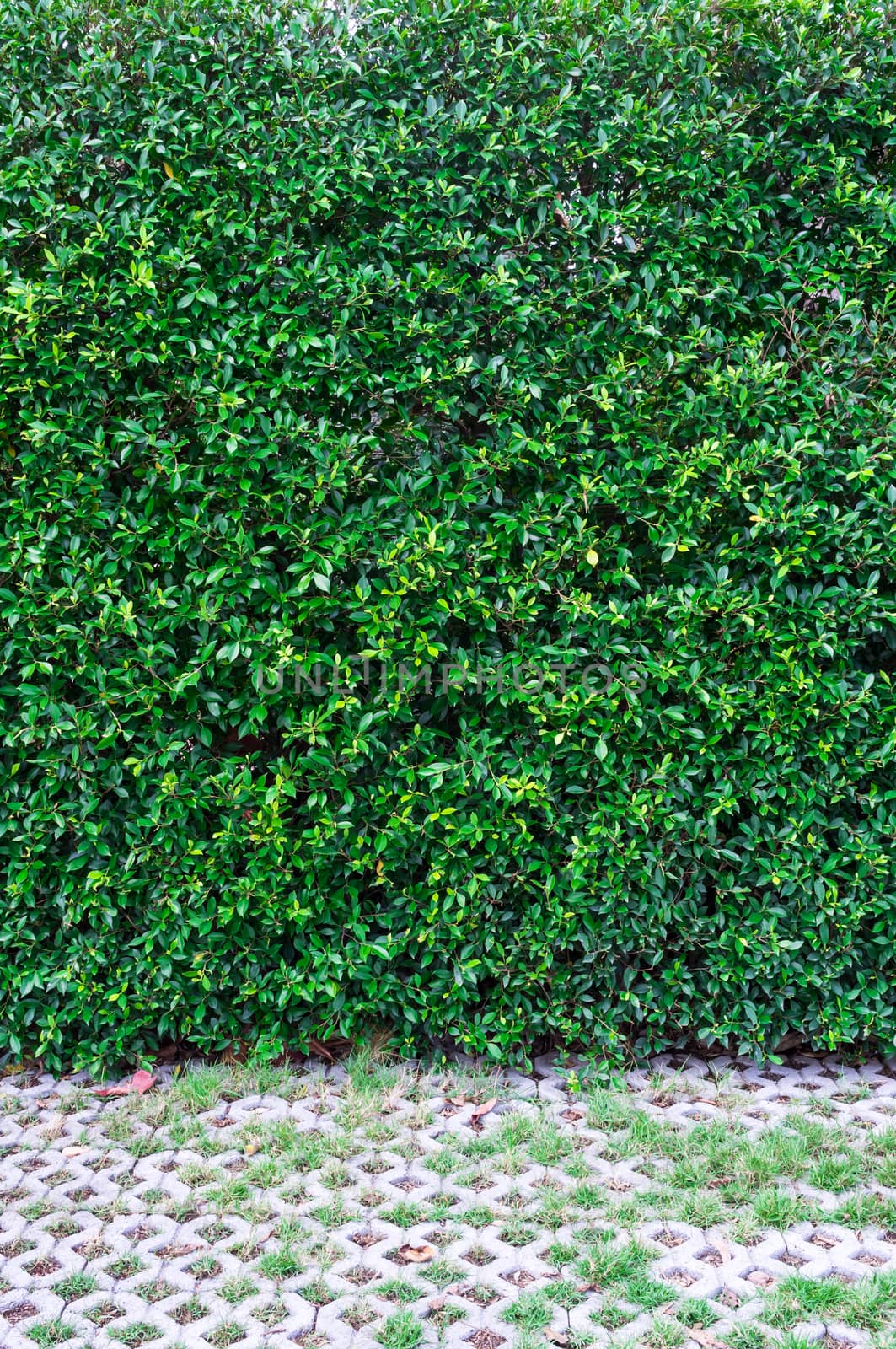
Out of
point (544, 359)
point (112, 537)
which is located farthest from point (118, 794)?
point (544, 359)

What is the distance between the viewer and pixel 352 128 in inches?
140

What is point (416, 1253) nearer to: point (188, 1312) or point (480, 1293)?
point (480, 1293)

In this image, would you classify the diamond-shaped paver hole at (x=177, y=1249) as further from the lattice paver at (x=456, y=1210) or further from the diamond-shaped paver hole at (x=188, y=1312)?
the diamond-shaped paver hole at (x=188, y=1312)

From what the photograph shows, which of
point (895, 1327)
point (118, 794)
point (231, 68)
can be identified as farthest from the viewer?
point (118, 794)

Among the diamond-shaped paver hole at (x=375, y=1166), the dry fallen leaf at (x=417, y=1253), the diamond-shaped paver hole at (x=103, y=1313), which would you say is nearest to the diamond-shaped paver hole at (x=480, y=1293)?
the dry fallen leaf at (x=417, y=1253)

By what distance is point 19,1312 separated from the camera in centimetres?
275

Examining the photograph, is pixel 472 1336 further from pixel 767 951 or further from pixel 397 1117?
pixel 767 951

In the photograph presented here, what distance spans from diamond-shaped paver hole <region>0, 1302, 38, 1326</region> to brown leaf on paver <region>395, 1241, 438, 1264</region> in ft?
3.36

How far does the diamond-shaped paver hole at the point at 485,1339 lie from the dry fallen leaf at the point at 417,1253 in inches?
11.4

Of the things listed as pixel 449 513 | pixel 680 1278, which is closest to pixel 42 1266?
pixel 680 1278

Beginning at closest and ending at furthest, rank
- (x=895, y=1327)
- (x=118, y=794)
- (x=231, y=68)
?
(x=895, y=1327)
(x=231, y=68)
(x=118, y=794)

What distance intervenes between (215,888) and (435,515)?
1.67m

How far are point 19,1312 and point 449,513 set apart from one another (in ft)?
9.16

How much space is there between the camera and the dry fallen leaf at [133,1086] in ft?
12.5
